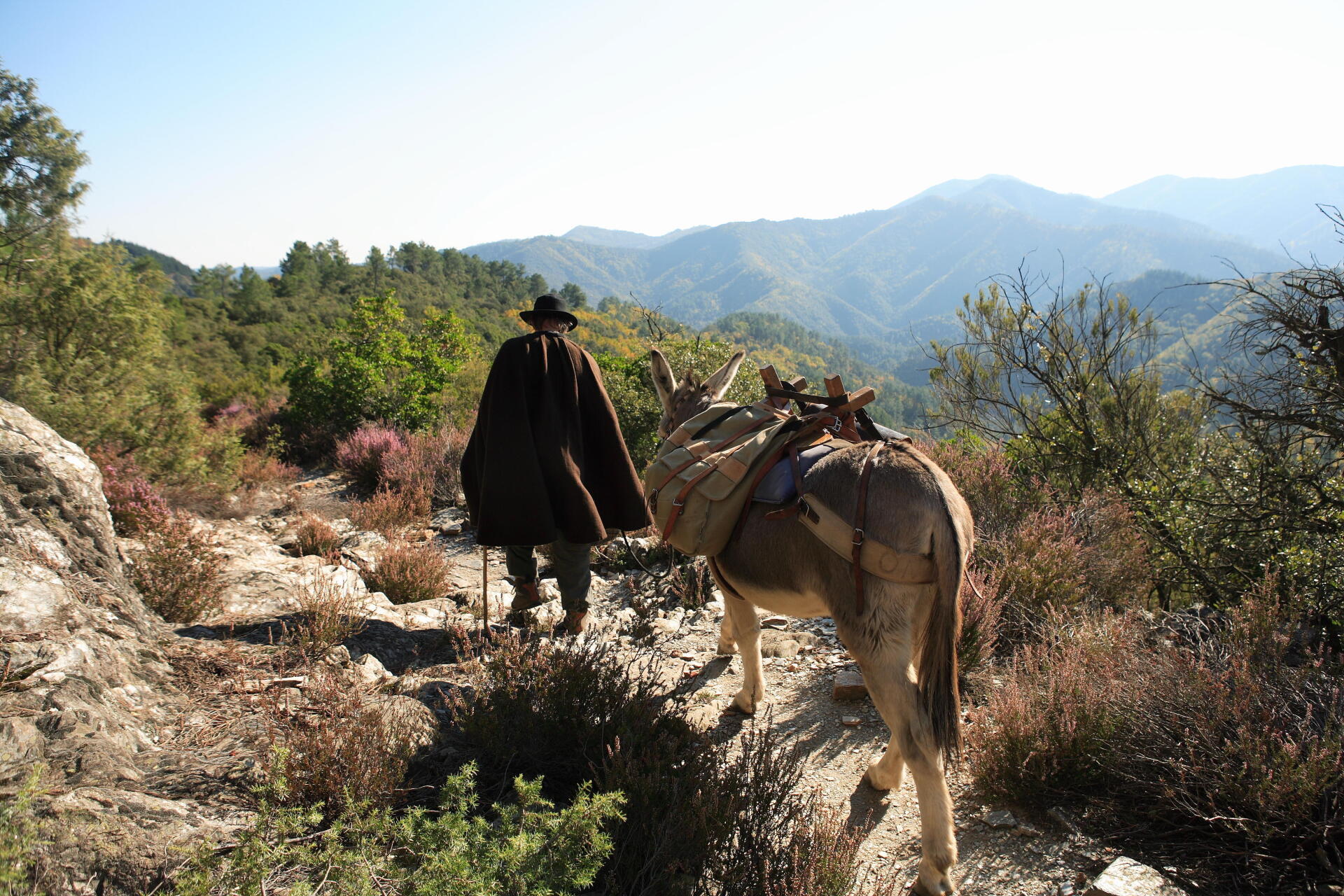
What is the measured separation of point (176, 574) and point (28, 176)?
7.20 metres

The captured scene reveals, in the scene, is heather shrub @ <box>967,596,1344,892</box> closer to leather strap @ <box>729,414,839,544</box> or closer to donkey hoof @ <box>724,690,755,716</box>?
donkey hoof @ <box>724,690,755,716</box>

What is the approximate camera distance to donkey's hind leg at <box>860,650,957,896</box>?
237 centimetres

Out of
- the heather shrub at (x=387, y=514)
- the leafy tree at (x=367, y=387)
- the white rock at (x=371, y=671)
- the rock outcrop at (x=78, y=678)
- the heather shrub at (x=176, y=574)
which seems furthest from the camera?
the leafy tree at (x=367, y=387)

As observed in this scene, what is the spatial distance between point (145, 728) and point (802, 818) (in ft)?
9.50

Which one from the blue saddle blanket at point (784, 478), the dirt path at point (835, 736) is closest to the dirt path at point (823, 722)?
the dirt path at point (835, 736)

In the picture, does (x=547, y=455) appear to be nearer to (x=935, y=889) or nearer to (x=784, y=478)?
(x=784, y=478)

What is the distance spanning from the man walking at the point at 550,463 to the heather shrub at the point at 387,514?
3170mm

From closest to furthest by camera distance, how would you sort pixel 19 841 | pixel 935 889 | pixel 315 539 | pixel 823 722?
pixel 19 841, pixel 935 889, pixel 823 722, pixel 315 539

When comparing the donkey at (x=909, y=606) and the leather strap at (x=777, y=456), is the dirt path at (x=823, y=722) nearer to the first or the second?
the donkey at (x=909, y=606)

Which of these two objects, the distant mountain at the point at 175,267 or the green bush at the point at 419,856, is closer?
the green bush at the point at 419,856

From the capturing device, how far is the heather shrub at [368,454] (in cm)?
952

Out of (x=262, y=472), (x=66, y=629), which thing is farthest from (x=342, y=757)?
(x=262, y=472)

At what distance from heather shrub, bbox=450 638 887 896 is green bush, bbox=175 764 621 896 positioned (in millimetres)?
288

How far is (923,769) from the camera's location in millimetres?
2363
